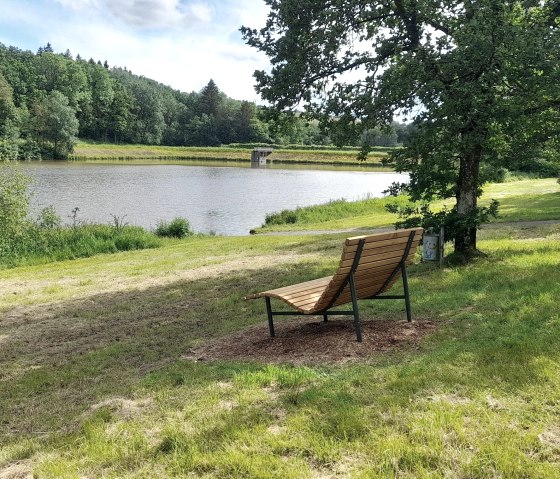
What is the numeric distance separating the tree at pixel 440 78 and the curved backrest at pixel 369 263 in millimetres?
3562

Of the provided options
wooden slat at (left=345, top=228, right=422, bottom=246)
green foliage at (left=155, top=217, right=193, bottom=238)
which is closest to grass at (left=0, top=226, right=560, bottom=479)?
wooden slat at (left=345, top=228, right=422, bottom=246)

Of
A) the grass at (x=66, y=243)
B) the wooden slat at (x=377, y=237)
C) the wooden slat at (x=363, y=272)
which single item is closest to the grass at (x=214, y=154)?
the grass at (x=66, y=243)

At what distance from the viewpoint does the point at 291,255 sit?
14102mm

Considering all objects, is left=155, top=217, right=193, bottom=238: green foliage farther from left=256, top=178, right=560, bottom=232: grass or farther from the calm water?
left=256, top=178, right=560, bottom=232: grass

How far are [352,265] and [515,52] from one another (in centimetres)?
518

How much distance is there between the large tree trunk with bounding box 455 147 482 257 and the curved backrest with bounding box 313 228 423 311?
408cm

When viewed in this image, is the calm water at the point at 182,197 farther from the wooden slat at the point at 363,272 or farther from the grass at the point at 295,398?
the wooden slat at the point at 363,272

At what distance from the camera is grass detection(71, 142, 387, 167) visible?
100062 millimetres

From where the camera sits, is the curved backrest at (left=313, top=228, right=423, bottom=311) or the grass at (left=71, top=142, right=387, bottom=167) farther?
the grass at (left=71, top=142, right=387, bottom=167)

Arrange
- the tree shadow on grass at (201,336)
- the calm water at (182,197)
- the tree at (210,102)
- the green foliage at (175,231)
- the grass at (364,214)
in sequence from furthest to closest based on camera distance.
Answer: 1. the tree at (210,102)
2. the calm water at (182,197)
3. the green foliage at (175,231)
4. the grass at (364,214)
5. the tree shadow on grass at (201,336)

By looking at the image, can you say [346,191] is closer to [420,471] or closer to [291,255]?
[291,255]

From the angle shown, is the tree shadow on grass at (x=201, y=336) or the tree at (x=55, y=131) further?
the tree at (x=55, y=131)

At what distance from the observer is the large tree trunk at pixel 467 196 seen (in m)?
9.72

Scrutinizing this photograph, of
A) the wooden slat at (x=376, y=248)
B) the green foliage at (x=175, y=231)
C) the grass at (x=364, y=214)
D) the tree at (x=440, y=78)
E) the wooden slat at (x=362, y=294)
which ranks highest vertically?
the tree at (x=440, y=78)
